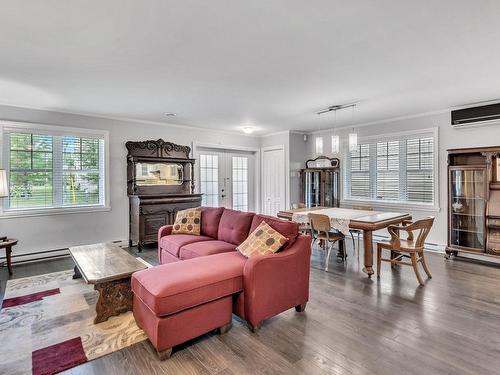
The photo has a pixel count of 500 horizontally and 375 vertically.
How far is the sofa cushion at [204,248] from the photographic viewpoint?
10.9 feet

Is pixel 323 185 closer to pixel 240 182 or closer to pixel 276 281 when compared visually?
pixel 240 182

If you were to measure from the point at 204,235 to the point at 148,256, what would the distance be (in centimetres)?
135

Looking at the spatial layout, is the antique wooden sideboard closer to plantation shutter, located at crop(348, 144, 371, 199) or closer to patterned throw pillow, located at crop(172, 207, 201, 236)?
patterned throw pillow, located at crop(172, 207, 201, 236)

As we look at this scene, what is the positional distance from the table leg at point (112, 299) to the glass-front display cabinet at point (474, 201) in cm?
491

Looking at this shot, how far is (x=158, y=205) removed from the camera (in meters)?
5.44

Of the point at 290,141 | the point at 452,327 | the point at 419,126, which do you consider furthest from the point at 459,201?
the point at 290,141

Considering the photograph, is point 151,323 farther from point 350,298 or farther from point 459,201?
point 459,201

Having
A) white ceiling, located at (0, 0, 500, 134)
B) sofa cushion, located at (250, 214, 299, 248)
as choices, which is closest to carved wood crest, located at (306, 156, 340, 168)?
white ceiling, located at (0, 0, 500, 134)

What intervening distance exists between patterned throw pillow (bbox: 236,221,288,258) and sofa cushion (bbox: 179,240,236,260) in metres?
0.45

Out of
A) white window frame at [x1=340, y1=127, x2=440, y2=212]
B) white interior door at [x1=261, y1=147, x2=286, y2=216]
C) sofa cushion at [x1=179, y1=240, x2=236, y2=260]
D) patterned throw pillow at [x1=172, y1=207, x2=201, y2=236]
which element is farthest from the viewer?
white interior door at [x1=261, y1=147, x2=286, y2=216]

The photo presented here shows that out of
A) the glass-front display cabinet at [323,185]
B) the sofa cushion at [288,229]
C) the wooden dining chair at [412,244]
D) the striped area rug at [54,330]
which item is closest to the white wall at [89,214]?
the striped area rug at [54,330]

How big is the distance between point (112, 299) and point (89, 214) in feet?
9.87

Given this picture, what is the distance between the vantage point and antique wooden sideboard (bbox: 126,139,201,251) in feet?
17.4

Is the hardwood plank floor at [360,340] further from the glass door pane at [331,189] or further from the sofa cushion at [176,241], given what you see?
the glass door pane at [331,189]
